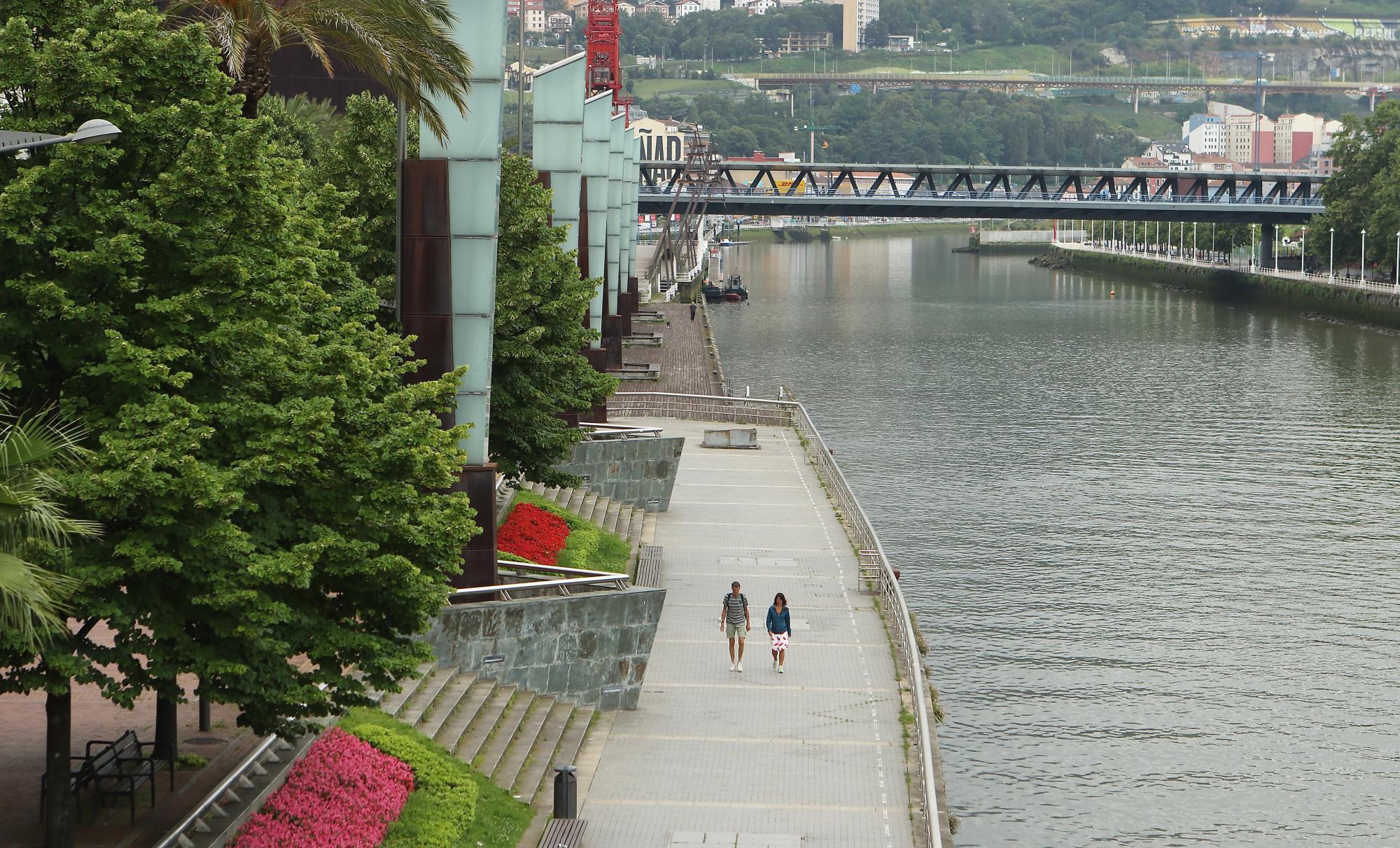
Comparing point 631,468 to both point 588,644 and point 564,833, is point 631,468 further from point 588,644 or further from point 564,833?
point 564,833

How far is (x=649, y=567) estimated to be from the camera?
35.6m

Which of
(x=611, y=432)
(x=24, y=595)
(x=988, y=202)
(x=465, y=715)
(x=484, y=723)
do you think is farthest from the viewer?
(x=988, y=202)

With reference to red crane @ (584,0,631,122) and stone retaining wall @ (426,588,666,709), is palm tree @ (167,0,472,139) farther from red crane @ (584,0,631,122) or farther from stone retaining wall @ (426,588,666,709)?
red crane @ (584,0,631,122)

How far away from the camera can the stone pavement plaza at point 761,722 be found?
2233cm

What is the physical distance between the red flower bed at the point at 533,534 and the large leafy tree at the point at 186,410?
47.0ft

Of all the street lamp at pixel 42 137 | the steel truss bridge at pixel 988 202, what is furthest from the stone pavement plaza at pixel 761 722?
the steel truss bridge at pixel 988 202

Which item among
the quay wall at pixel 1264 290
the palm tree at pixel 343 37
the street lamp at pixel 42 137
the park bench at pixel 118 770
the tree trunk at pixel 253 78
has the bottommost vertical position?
the park bench at pixel 118 770

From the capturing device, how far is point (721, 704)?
27562mm

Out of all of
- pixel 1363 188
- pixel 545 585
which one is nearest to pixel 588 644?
pixel 545 585

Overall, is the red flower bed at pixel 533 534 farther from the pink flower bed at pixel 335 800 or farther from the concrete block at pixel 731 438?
the concrete block at pixel 731 438

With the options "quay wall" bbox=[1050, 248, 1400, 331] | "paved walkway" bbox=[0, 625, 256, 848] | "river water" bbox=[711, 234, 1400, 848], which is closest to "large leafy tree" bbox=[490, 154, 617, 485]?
"river water" bbox=[711, 234, 1400, 848]

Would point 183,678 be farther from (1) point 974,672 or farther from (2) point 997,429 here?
(2) point 997,429

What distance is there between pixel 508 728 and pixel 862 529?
17227mm

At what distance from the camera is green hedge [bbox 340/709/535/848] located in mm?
19812
